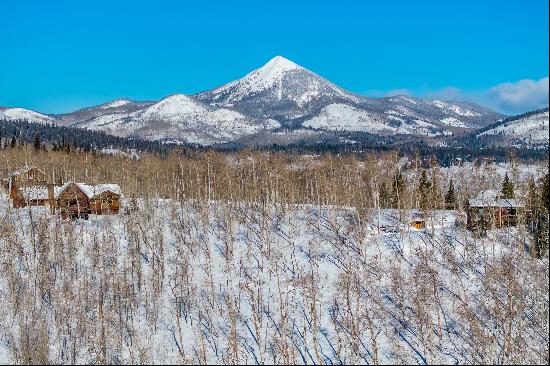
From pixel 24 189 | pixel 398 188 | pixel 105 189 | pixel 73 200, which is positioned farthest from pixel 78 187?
pixel 398 188

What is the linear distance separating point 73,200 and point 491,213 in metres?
53.4

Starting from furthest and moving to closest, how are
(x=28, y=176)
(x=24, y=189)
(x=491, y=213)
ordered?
(x=28, y=176) → (x=24, y=189) → (x=491, y=213)

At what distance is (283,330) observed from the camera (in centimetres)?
4553

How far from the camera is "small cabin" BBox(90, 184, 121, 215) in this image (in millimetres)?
73062

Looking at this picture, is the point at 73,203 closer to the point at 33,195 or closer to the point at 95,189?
the point at 95,189

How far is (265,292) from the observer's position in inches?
2088

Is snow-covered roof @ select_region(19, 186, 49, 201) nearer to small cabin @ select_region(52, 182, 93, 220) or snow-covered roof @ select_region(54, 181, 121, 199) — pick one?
snow-covered roof @ select_region(54, 181, 121, 199)

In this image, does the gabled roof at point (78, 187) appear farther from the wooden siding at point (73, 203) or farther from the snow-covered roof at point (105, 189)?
the snow-covered roof at point (105, 189)

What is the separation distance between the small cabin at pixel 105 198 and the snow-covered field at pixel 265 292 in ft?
13.8

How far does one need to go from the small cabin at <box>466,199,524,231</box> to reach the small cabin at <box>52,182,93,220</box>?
49035 mm

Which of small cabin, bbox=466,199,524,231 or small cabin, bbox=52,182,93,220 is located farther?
small cabin, bbox=52,182,93,220

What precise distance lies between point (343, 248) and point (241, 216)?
16938mm

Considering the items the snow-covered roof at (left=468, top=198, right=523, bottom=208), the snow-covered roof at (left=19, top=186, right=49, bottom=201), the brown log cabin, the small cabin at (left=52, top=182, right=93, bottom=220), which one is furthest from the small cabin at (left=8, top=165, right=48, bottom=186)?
the snow-covered roof at (left=468, top=198, right=523, bottom=208)

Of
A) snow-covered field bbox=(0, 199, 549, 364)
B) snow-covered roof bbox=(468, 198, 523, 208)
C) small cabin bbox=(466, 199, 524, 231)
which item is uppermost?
snow-covered roof bbox=(468, 198, 523, 208)
